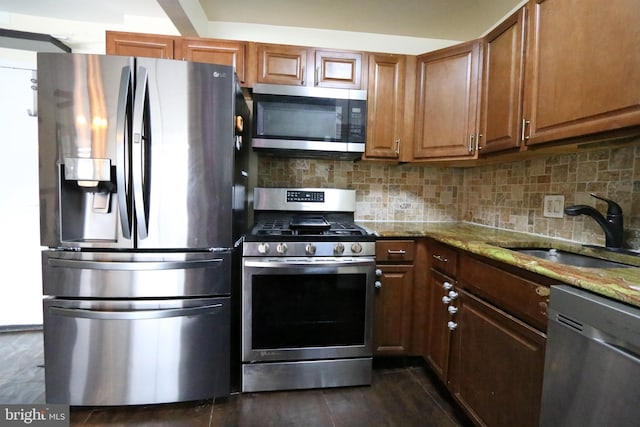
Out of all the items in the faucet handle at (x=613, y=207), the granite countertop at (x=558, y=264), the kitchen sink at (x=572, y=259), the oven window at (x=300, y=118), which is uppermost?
the oven window at (x=300, y=118)

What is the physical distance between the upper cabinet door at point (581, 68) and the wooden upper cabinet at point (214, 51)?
1622 millimetres

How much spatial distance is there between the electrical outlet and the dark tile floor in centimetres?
121

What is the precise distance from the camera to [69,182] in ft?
4.65

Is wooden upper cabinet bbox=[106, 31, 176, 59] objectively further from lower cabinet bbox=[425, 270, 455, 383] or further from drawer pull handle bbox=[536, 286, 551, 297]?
drawer pull handle bbox=[536, 286, 551, 297]

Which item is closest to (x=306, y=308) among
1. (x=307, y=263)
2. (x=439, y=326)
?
(x=307, y=263)

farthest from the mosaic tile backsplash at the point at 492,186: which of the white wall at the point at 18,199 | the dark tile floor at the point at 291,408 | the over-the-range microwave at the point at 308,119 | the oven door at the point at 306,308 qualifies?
the white wall at the point at 18,199

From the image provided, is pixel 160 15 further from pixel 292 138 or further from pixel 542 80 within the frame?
pixel 542 80

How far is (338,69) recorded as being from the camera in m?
2.00

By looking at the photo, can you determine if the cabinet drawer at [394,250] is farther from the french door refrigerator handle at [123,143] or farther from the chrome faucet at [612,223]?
the french door refrigerator handle at [123,143]

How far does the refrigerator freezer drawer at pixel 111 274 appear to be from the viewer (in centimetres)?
143

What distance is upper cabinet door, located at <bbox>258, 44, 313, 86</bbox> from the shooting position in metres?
1.94

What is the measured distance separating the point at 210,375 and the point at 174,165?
111cm

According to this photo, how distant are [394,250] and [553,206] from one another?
0.91 m

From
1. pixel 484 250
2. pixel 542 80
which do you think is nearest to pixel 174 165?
pixel 484 250
